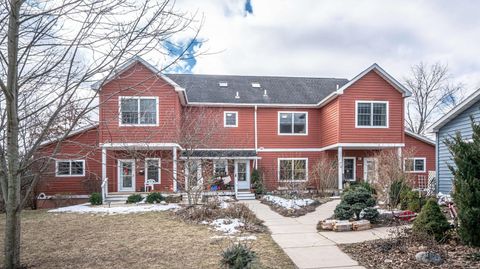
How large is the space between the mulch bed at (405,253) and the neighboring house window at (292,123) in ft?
46.9

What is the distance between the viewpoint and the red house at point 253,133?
16828 mm

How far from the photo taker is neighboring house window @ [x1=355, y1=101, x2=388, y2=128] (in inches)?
720

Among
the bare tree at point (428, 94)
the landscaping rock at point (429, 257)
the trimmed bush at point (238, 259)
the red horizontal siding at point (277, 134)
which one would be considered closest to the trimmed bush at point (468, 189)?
the landscaping rock at point (429, 257)

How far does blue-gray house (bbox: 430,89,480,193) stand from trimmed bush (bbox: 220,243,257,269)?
979 cm

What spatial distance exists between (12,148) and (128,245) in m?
3.20

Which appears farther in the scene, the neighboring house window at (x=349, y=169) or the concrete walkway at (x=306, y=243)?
the neighboring house window at (x=349, y=169)

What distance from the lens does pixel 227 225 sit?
28.5ft

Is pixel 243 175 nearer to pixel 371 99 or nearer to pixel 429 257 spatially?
pixel 371 99

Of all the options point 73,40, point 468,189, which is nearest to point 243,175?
point 468,189

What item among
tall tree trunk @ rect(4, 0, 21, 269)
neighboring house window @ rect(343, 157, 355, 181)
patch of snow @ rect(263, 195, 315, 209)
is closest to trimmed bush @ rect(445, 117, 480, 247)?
patch of snow @ rect(263, 195, 315, 209)

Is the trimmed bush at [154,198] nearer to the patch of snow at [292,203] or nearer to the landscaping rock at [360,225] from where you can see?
the patch of snow at [292,203]

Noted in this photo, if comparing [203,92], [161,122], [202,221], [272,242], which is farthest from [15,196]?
[203,92]

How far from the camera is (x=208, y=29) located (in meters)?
4.97

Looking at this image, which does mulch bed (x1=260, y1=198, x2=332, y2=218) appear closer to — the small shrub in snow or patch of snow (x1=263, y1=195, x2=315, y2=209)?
patch of snow (x1=263, y1=195, x2=315, y2=209)
